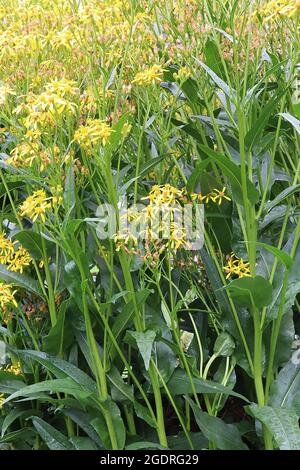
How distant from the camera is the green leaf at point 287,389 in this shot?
2.11m

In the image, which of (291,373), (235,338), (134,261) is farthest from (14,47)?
(291,373)

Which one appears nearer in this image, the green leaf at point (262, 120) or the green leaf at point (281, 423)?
the green leaf at point (281, 423)

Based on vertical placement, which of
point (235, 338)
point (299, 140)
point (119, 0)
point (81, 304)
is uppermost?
point (119, 0)

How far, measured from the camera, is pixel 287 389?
2.13 m

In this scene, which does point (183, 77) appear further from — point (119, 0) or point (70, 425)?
point (70, 425)

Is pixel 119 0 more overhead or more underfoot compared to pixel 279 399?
more overhead

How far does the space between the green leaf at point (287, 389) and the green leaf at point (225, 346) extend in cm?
16

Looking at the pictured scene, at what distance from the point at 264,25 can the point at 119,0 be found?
46 cm

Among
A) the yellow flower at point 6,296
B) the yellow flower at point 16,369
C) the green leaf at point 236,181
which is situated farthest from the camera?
the yellow flower at point 16,369

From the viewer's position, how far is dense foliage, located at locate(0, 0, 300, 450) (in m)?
2.03

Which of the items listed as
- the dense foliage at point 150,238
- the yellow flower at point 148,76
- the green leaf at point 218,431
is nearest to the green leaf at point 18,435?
the dense foliage at point 150,238

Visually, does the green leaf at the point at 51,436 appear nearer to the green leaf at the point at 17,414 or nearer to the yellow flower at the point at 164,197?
the green leaf at the point at 17,414

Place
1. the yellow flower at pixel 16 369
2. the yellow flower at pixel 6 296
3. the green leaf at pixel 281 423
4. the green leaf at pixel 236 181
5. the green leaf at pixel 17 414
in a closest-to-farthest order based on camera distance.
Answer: the green leaf at pixel 281 423
the green leaf at pixel 236 181
the yellow flower at pixel 6 296
the green leaf at pixel 17 414
the yellow flower at pixel 16 369
